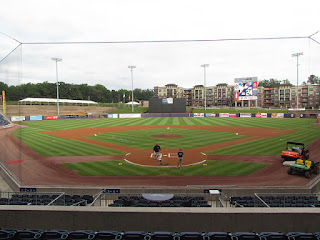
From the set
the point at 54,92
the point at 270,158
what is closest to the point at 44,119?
the point at 54,92

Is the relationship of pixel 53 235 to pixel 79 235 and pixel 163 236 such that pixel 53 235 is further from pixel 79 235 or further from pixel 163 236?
pixel 163 236

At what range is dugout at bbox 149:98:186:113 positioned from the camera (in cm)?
8269

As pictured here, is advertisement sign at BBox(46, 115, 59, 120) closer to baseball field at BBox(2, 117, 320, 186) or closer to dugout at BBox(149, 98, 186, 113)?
dugout at BBox(149, 98, 186, 113)

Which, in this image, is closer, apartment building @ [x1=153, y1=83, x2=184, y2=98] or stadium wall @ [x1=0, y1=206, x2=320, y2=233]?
stadium wall @ [x1=0, y1=206, x2=320, y2=233]

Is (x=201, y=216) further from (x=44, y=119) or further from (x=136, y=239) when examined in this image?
(x=44, y=119)

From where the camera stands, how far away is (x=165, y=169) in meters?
17.1

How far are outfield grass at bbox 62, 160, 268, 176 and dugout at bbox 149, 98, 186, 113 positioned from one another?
64160 millimetres

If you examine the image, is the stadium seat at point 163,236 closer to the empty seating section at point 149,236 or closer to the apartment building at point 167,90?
the empty seating section at point 149,236

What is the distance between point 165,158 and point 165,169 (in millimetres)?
3173

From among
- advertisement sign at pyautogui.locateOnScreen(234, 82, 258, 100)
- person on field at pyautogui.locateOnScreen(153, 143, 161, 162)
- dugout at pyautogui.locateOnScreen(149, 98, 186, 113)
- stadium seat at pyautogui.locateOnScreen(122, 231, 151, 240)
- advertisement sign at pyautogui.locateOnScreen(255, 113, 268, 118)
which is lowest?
person on field at pyautogui.locateOnScreen(153, 143, 161, 162)

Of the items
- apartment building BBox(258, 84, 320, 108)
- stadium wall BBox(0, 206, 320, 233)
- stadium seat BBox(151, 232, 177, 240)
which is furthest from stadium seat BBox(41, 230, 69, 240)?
apartment building BBox(258, 84, 320, 108)

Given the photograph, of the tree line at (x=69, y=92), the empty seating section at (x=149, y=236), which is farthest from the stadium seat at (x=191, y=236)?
the tree line at (x=69, y=92)

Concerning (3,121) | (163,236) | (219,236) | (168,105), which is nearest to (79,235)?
(163,236)

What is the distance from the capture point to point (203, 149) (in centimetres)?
2397
